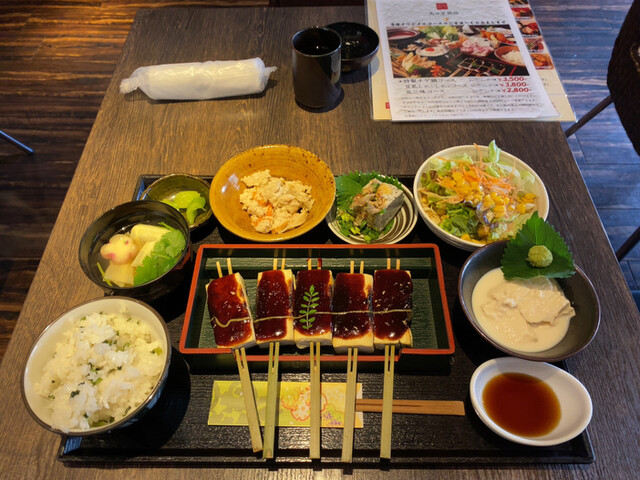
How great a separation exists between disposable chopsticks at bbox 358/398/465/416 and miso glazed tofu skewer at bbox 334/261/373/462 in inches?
3.0

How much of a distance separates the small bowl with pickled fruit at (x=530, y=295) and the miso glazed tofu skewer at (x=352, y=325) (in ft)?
1.08

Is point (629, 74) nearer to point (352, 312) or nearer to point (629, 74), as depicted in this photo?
point (629, 74)

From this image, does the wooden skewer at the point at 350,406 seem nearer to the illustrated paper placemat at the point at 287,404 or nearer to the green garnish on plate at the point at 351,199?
the illustrated paper placemat at the point at 287,404

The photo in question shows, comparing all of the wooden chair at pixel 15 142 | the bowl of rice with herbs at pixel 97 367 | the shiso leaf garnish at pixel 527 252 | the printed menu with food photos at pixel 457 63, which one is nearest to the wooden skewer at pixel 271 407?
the bowl of rice with herbs at pixel 97 367

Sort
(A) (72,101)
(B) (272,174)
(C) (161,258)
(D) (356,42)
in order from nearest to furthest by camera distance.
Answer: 1. (C) (161,258)
2. (B) (272,174)
3. (D) (356,42)
4. (A) (72,101)

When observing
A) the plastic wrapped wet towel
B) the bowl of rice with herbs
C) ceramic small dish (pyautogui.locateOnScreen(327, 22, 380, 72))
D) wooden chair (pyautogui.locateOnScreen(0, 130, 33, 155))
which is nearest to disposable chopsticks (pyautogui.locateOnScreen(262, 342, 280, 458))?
the bowl of rice with herbs

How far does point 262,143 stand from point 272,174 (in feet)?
1.07

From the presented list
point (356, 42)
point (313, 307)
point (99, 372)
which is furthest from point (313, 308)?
point (356, 42)

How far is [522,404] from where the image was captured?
1262 millimetres

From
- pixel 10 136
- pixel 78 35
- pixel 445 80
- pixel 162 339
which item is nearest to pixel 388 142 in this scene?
pixel 445 80

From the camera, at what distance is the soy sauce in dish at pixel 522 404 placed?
123cm

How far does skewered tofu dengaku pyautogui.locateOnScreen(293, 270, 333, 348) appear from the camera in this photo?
136 cm

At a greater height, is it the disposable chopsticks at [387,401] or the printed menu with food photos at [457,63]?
the printed menu with food photos at [457,63]

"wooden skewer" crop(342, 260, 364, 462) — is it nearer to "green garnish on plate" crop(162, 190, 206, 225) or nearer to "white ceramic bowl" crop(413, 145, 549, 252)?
"white ceramic bowl" crop(413, 145, 549, 252)
